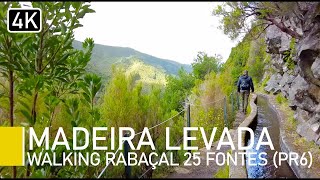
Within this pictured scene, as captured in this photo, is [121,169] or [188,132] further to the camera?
[188,132]

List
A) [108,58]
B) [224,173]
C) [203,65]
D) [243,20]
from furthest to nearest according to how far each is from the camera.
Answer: [108,58] → [203,65] → [243,20] → [224,173]

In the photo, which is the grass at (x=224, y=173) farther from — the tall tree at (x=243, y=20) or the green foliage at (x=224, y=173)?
the tall tree at (x=243, y=20)

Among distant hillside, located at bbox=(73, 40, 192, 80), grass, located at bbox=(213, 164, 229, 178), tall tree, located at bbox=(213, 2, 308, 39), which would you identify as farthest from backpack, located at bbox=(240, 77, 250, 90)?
grass, located at bbox=(213, 164, 229, 178)

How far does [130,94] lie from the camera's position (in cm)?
534

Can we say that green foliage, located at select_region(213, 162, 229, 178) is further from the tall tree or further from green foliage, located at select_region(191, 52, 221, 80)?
green foliage, located at select_region(191, 52, 221, 80)

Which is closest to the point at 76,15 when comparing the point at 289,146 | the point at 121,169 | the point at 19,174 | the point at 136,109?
the point at 19,174

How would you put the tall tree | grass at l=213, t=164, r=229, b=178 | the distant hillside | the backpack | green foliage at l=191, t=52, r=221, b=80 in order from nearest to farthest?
grass at l=213, t=164, r=229, b=178
the distant hillside
the tall tree
the backpack
green foliage at l=191, t=52, r=221, b=80

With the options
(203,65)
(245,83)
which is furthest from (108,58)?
(245,83)

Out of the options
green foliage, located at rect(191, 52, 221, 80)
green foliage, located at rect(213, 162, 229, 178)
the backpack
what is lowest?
green foliage, located at rect(213, 162, 229, 178)

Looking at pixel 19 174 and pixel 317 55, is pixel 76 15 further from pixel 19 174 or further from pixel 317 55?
pixel 317 55

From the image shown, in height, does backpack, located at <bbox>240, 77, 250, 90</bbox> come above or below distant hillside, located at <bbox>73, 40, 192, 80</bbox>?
below

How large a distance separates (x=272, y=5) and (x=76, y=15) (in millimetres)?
3798

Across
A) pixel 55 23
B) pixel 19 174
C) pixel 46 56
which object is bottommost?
pixel 19 174

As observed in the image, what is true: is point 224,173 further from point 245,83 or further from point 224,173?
point 245,83
